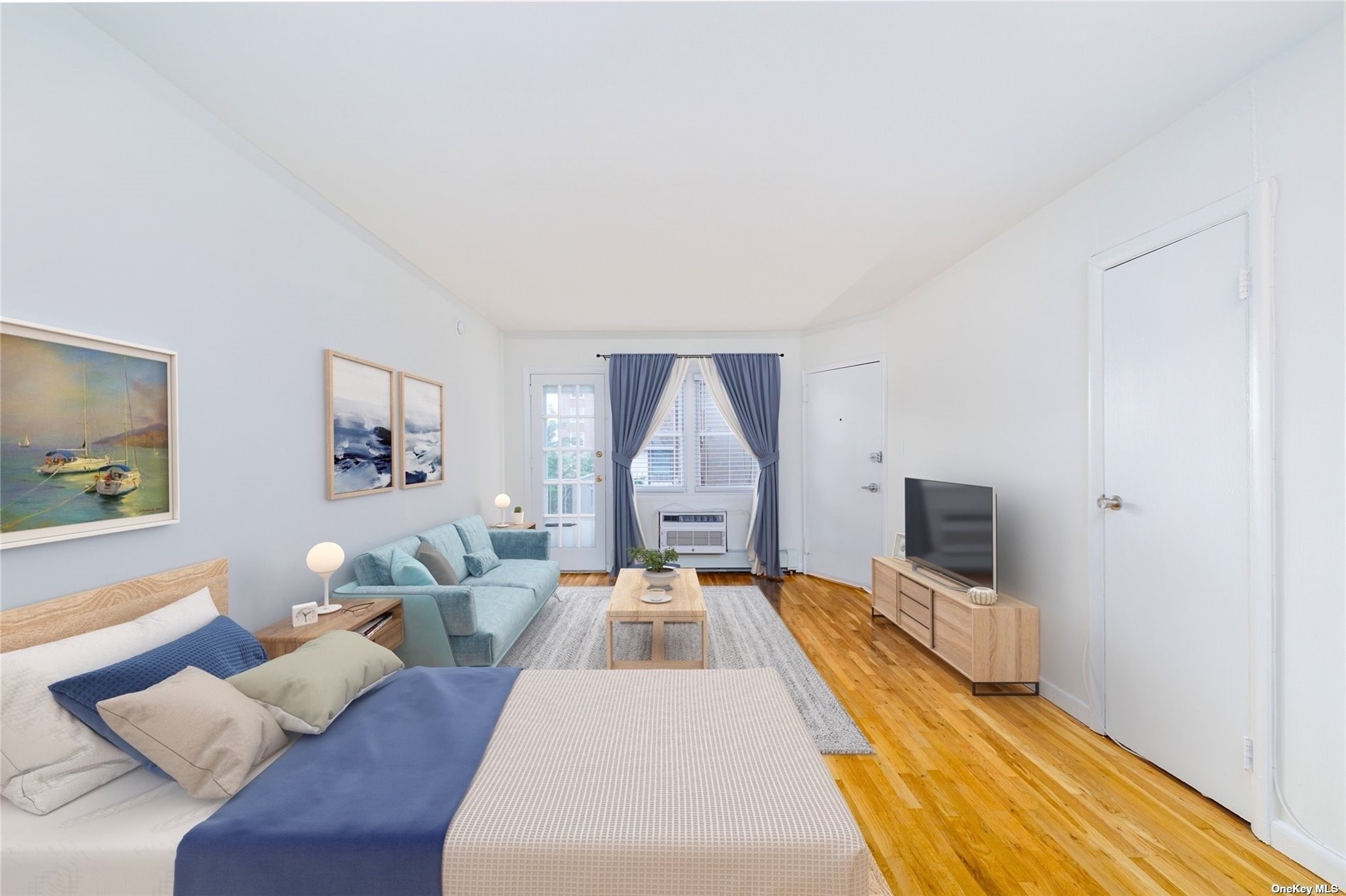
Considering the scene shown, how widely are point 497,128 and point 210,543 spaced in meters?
A: 1.91

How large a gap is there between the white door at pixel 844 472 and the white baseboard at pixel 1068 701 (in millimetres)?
1956

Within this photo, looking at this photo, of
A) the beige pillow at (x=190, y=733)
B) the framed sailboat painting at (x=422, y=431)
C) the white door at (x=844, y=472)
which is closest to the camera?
the beige pillow at (x=190, y=733)

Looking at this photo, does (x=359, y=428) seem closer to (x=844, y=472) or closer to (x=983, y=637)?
(x=983, y=637)

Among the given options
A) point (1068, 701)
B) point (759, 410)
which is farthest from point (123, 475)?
point (759, 410)

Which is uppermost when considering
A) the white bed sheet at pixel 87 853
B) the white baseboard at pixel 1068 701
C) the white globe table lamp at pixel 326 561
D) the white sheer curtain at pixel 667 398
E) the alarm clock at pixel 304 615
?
the white sheer curtain at pixel 667 398

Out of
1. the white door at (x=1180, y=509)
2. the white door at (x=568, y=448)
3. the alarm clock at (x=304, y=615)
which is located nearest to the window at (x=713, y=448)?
the white door at (x=568, y=448)

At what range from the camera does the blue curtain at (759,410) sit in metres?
5.59

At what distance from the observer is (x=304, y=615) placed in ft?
7.33

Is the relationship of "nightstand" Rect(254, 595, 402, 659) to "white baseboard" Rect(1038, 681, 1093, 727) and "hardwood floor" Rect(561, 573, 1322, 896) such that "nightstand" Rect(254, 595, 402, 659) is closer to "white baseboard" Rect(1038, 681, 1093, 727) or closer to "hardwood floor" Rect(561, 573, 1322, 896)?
"hardwood floor" Rect(561, 573, 1322, 896)

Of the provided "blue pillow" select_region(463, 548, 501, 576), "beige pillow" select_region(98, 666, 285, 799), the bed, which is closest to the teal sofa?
"blue pillow" select_region(463, 548, 501, 576)

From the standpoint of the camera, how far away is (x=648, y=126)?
208 cm

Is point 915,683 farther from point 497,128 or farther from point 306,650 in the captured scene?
point 497,128

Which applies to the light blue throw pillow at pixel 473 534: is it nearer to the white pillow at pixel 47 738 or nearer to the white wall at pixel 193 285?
the white wall at pixel 193 285

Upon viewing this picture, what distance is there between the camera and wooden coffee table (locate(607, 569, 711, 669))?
3094mm
